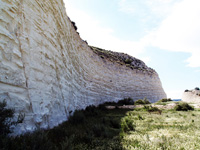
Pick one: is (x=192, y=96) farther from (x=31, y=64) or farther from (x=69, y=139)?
(x=31, y=64)

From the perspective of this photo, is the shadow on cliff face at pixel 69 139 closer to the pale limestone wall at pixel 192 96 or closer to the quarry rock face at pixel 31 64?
the quarry rock face at pixel 31 64

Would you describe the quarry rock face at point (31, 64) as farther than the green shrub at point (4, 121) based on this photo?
Yes

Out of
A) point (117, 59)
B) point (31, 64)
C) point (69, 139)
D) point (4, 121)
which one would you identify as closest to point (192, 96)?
point (117, 59)

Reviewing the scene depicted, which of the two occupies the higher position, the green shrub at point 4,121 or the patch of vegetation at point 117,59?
the patch of vegetation at point 117,59

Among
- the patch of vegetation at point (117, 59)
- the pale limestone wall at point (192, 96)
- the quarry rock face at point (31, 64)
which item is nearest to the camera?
the quarry rock face at point (31, 64)

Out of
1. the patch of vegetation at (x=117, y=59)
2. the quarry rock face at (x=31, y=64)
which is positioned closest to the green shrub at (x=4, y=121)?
the quarry rock face at (x=31, y=64)

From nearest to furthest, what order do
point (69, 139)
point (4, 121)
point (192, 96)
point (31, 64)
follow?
point (4, 121), point (69, 139), point (31, 64), point (192, 96)

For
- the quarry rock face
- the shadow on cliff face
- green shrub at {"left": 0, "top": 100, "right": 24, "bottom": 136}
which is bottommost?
the shadow on cliff face

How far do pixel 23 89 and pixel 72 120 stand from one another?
4.16m

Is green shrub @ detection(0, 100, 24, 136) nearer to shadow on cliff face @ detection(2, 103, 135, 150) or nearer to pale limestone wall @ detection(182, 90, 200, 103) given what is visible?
shadow on cliff face @ detection(2, 103, 135, 150)

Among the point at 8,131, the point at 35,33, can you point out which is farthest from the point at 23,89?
the point at 35,33

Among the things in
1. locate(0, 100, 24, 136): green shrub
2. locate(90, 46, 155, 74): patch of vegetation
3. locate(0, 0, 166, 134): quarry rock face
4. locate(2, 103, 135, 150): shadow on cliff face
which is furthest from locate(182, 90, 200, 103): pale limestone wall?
locate(0, 100, 24, 136): green shrub

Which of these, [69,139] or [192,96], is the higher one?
[192,96]

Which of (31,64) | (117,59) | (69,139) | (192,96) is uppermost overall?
(117,59)
